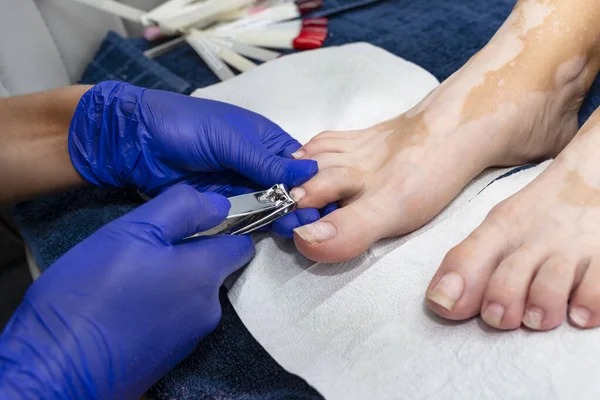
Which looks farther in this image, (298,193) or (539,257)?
(298,193)

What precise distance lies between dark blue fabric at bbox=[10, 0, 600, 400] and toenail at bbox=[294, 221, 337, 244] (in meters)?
0.18

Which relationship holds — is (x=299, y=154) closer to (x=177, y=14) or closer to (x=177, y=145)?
(x=177, y=145)

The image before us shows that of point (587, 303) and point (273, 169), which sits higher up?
point (273, 169)

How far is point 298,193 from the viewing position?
30.8 inches

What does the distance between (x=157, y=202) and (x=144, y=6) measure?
1.04 m

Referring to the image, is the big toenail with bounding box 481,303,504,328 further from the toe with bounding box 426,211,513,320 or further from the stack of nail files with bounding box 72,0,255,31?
the stack of nail files with bounding box 72,0,255,31

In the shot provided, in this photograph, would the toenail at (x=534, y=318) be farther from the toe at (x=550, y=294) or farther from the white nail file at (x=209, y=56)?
the white nail file at (x=209, y=56)

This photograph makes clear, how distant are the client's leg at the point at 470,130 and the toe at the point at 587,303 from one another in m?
0.24

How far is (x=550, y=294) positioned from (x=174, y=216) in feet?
1.58

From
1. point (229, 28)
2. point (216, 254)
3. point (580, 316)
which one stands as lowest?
point (580, 316)

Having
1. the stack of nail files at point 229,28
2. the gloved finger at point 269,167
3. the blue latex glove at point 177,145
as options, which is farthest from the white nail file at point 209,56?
the gloved finger at point 269,167

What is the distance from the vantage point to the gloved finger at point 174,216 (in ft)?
2.20

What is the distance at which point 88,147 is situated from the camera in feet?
3.04

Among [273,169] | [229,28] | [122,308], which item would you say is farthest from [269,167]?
[229,28]
